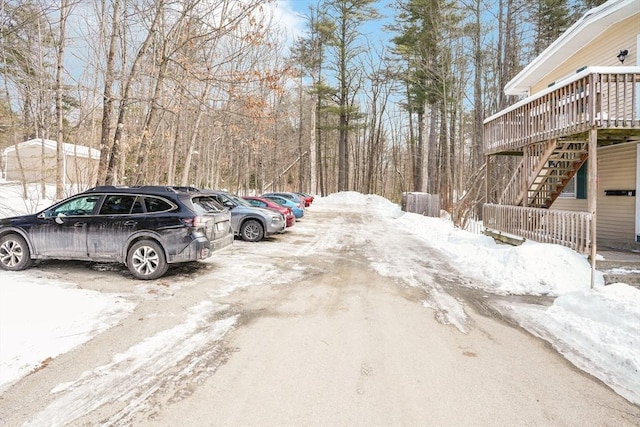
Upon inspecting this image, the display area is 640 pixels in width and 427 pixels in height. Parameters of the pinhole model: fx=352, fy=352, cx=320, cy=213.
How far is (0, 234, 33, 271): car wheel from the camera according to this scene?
→ 6508mm

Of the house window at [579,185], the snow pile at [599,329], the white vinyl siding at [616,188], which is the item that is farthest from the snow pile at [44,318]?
the house window at [579,185]

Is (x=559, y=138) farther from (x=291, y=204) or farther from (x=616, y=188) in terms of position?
(x=291, y=204)

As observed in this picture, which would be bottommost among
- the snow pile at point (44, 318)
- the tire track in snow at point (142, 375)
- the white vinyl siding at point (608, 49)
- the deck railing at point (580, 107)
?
→ the tire track in snow at point (142, 375)

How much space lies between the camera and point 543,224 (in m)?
9.05

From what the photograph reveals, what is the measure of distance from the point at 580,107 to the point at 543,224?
116 inches

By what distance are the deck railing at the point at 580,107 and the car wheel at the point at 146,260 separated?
8857mm

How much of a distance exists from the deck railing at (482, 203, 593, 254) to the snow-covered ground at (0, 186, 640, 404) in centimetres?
47

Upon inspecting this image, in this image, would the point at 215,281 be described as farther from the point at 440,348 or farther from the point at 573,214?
the point at 573,214

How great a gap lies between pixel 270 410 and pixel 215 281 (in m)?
3.98

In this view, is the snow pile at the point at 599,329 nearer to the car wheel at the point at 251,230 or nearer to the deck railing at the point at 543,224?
the deck railing at the point at 543,224

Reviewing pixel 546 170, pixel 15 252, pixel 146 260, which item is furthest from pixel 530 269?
pixel 15 252

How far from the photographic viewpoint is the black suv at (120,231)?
6.25 m

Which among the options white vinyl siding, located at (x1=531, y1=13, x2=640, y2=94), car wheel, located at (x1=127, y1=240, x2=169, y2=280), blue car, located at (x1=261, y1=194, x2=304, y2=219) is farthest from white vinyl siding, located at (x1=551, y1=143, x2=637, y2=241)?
blue car, located at (x1=261, y1=194, x2=304, y2=219)

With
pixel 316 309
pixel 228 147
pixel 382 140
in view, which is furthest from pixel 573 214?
pixel 382 140
